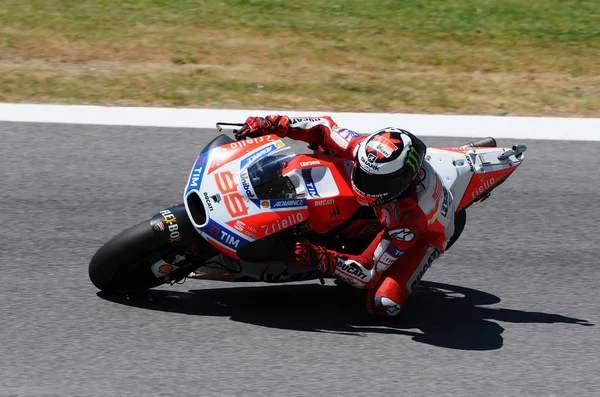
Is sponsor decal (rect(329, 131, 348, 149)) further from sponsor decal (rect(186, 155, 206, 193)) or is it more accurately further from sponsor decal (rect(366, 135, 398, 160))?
sponsor decal (rect(186, 155, 206, 193))

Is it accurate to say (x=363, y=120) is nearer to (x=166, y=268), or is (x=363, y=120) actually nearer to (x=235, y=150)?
(x=235, y=150)

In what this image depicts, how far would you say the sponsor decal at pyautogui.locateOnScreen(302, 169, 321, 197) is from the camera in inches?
215

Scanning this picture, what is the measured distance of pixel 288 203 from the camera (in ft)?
17.7

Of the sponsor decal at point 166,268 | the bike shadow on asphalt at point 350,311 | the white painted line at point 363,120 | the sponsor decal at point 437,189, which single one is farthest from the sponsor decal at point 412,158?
the white painted line at point 363,120

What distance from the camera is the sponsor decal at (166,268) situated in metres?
5.66

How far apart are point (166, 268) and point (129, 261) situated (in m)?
0.23

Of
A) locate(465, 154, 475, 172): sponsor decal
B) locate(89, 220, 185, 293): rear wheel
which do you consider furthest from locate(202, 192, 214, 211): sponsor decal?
locate(465, 154, 475, 172): sponsor decal

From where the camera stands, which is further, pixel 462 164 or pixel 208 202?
pixel 462 164

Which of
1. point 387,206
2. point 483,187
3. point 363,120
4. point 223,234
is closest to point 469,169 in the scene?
point 483,187

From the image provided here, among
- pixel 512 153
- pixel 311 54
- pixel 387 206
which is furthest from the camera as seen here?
pixel 311 54

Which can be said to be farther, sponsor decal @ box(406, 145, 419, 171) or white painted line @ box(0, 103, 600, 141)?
white painted line @ box(0, 103, 600, 141)

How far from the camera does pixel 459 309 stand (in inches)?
238

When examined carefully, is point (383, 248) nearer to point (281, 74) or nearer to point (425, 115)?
point (425, 115)

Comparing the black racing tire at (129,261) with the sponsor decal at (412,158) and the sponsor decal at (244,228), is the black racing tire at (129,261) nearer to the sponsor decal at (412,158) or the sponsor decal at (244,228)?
the sponsor decal at (244,228)
